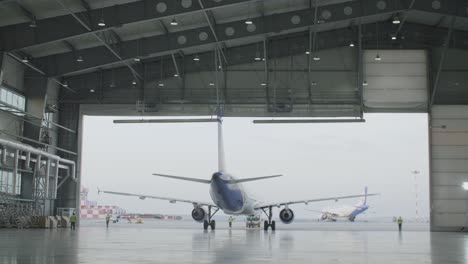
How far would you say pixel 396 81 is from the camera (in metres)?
46.2

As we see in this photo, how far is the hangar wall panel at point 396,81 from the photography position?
46.2 meters

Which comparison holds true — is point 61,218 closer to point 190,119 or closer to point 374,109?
point 190,119

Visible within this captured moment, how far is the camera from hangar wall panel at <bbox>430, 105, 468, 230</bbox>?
44.8m

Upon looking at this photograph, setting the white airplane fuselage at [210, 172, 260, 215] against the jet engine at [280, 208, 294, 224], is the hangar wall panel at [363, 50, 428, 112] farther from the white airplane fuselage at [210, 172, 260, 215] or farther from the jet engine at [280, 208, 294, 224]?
the white airplane fuselage at [210, 172, 260, 215]

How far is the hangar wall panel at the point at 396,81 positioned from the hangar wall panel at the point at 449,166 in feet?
6.47

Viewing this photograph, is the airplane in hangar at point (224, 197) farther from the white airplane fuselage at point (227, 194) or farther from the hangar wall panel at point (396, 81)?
the hangar wall panel at point (396, 81)

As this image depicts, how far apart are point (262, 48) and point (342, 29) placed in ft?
22.2

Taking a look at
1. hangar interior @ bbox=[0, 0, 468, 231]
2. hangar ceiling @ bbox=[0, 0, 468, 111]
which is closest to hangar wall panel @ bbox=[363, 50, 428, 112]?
hangar interior @ bbox=[0, 0, 468, 231]

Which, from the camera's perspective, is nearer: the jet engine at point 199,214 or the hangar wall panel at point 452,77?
the jet engine at point 199,214

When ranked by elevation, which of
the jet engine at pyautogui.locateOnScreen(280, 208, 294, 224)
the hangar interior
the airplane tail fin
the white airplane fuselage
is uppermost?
the hangar interior

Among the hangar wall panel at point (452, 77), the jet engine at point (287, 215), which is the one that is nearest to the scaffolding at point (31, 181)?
the jet engine at point (287, 215)

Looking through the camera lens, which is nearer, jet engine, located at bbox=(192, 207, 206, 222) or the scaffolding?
the scaffolding

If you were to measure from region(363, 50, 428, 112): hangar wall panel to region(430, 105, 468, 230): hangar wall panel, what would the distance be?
1971 millimetres

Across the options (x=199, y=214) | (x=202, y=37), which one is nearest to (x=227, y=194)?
(x=199, y=214)
